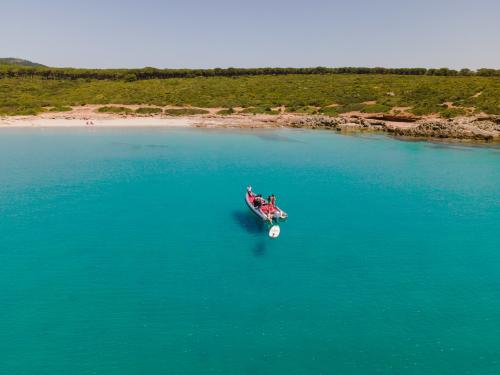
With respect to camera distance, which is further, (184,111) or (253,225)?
(184,111)

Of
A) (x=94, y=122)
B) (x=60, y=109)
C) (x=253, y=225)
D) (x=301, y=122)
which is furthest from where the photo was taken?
(x=60, y=109)

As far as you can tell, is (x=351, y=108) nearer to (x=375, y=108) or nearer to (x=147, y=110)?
(x=375, y=108)

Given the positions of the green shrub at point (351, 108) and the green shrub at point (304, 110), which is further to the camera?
the green shrub at point (304, 110)

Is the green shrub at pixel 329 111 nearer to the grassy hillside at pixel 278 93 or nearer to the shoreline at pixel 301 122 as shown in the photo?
the grassy hillside at pixel 278 93

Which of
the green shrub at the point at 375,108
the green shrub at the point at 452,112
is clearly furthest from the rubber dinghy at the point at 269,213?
the green shrub at the point at 375,108

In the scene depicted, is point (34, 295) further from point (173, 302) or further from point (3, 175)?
point (3, 175)

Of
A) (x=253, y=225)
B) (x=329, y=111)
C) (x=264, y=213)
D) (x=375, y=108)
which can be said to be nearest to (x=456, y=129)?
(x=375, y=108)
